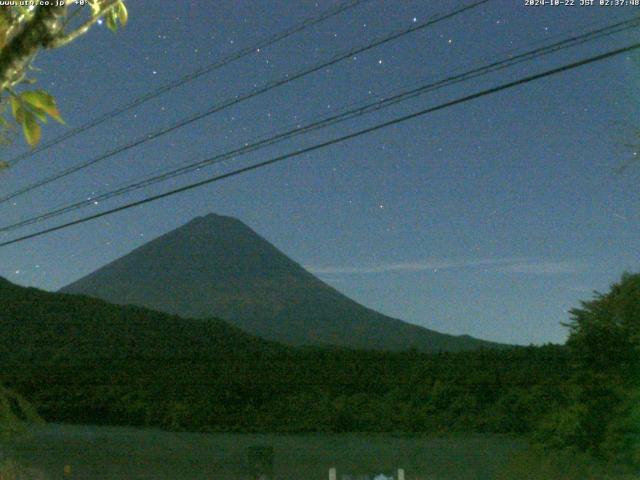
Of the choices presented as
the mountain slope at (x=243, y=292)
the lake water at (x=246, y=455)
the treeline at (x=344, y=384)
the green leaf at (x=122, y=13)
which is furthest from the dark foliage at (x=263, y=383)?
the mountain slope at (x=243, y=292)

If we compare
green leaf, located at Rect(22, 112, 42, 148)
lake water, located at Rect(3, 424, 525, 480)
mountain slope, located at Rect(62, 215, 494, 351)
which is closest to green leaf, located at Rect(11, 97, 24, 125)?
green leaf, located at Rect(22, 112, 42, 148)

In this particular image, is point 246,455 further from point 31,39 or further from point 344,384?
point 31,39

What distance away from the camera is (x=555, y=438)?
1160cm

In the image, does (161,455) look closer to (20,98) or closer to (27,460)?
(27,460)

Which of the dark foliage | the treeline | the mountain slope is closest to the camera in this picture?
the treeline

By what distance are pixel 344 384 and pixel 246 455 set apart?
15.3 feet

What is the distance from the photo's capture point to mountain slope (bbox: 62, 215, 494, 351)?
49656 mm

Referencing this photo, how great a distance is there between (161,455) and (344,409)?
4806 mm

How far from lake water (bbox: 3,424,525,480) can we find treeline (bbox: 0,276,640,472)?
94 centimetres

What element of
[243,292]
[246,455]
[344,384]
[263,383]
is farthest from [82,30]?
[243,292]

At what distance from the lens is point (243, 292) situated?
66.1 metres

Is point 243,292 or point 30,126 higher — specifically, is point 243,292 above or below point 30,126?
above

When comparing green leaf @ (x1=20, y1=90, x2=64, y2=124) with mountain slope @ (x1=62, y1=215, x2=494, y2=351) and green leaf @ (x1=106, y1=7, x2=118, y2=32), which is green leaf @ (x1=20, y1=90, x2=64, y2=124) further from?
mountain slope @ (x1=62, y1=215, x2=494, y2=351)

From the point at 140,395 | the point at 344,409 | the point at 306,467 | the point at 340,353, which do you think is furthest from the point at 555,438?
the point at 140,395
